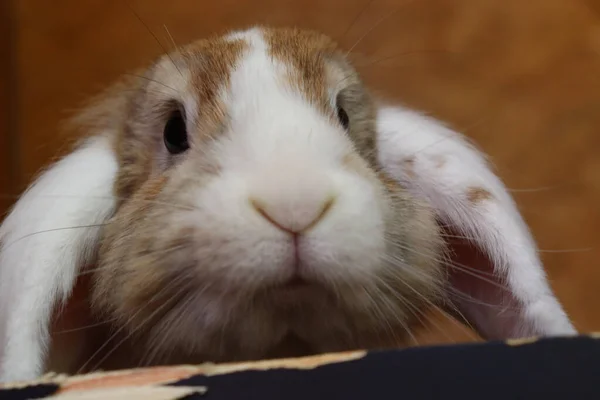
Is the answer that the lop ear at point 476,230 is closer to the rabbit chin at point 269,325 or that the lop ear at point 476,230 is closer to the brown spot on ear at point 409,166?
the brown spot on ear at point 409,166

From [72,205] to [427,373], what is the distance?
57 cm

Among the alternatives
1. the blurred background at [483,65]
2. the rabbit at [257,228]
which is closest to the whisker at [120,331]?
the rabbit at [257,228]

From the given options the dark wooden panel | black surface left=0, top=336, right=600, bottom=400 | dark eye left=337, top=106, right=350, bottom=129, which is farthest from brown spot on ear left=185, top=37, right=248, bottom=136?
the dark wooden panel

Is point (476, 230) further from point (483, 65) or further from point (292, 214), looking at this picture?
point (483, 65)

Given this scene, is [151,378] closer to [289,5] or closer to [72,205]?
[72,205]

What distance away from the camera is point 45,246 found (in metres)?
0.86

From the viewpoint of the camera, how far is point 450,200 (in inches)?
38.0

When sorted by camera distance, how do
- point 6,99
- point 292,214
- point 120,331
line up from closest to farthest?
point 292,214, point 120,331, point 6,99

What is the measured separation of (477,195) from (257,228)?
1.36 feet

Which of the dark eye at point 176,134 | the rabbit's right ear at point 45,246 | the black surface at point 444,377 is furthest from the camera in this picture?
the dark eye at point 176,134

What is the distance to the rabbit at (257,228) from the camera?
2.19 feet

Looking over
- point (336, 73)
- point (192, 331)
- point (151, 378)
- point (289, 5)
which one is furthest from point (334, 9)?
point (151, 378)

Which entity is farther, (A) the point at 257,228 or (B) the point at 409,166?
(B) the point at 409,166

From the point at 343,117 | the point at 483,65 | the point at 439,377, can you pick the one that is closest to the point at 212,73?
the point at 343,117
